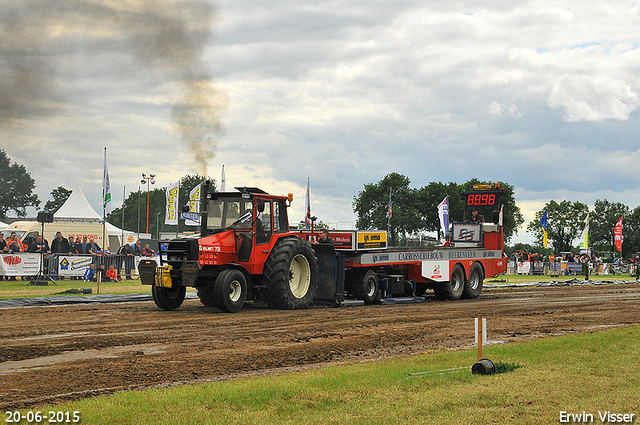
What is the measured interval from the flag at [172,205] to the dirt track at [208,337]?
17.7 metres

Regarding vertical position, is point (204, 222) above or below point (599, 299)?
above

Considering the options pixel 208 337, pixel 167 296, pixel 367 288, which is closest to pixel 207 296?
pixel 167 296

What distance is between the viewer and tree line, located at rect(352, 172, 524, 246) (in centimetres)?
8938

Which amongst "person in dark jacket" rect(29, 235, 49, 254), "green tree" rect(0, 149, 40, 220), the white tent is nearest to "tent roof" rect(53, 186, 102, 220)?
the white tent

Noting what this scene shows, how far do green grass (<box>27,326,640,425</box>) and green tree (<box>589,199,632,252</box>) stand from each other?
105 metres

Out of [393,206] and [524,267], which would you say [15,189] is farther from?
[524,267]

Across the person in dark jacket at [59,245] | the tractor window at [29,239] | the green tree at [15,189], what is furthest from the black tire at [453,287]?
A: the green tree at [15,189]

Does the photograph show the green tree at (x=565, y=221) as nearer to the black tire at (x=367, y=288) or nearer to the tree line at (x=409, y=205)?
the tree line at (x=409, y=205)

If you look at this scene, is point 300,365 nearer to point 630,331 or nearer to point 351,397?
point 351,397

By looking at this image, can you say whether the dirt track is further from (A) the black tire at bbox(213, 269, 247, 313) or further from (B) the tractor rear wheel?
(B) the tractor rear wheel

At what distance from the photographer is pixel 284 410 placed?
237 inches

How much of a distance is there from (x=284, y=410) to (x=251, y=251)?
9.08 meters

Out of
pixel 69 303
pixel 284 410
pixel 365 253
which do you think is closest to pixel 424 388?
pixel 284 410

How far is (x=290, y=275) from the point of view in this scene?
15836 millimetres
